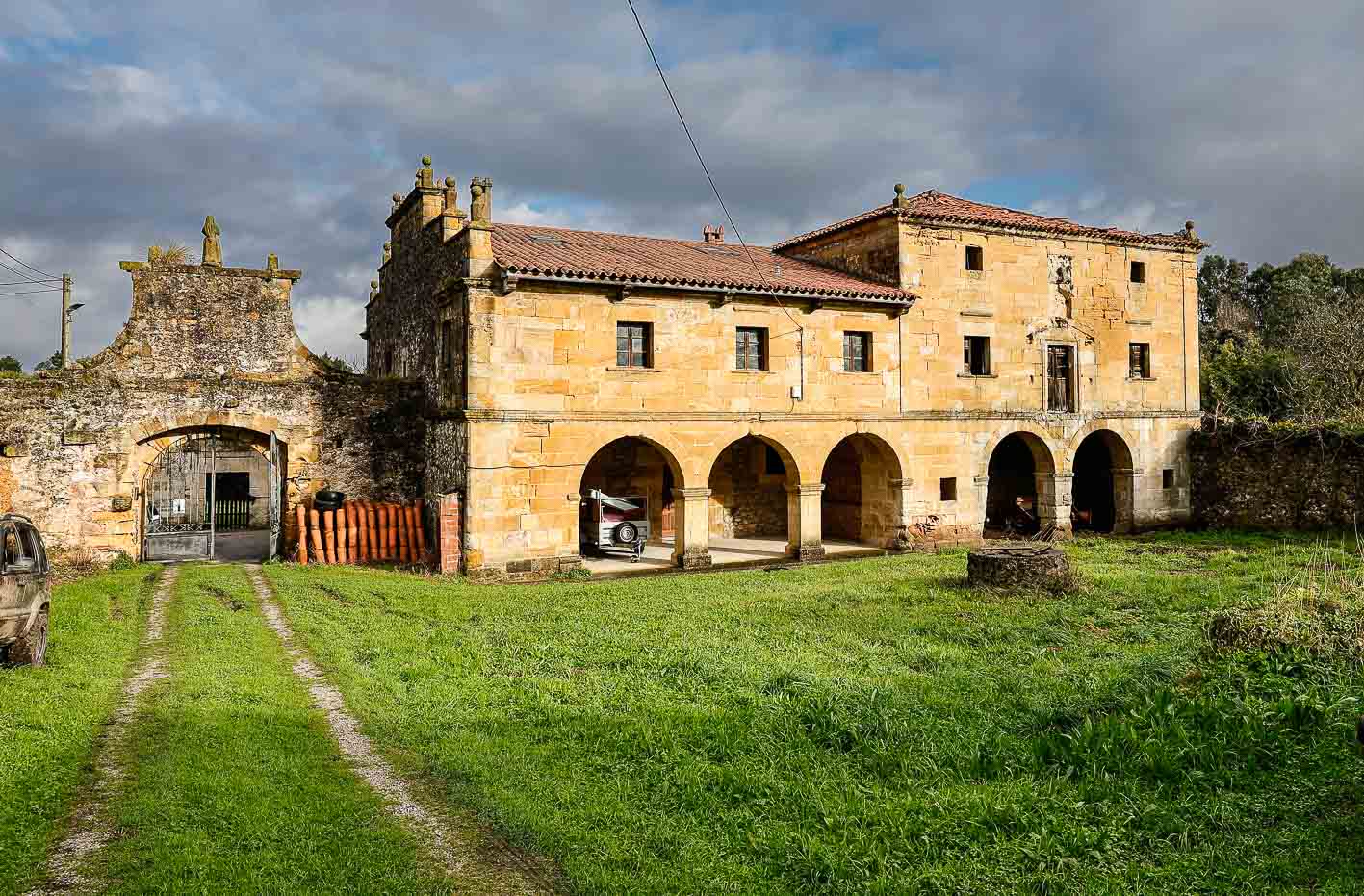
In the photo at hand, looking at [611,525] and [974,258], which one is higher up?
[974,258]

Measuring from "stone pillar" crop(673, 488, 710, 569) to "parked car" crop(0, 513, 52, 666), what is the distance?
1173cm

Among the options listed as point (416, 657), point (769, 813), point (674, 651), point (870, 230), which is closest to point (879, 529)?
point (870, 230)

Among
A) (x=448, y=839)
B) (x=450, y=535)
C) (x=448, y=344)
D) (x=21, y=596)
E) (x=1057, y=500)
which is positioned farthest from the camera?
(x=1057, y=500)

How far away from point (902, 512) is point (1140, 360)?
8.95 metres

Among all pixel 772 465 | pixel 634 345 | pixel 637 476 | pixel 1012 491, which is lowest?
pixel 1012 491

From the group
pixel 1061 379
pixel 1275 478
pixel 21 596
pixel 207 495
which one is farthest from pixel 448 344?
pixel 1275 478

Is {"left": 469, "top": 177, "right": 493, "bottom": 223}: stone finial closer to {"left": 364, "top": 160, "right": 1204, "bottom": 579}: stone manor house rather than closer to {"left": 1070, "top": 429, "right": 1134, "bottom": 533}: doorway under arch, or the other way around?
{"left": 364, "top": 160, "right": 1204, "bottom": 579}: stone manor house

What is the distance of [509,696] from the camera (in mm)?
8641

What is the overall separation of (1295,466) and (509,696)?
2178 centimetres

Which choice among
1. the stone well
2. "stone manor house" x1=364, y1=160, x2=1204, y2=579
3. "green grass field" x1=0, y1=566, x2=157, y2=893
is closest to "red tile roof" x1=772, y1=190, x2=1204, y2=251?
"stone manor house" x1=364, y1=160, x2=1204, y2=579

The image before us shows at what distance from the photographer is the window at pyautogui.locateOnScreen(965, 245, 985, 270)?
73.0 ft

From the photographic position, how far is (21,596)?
8688mm

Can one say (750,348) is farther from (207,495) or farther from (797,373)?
(207,495)

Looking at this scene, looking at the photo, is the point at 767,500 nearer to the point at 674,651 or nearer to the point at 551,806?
the point at 674,651
